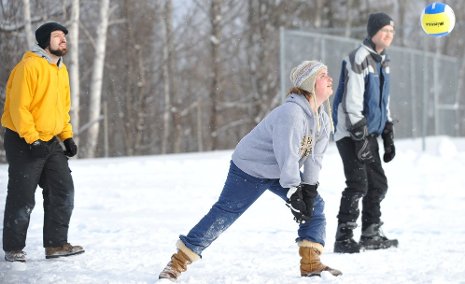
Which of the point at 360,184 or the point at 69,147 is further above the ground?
the point at 69,147

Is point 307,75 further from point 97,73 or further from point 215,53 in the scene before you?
point 215,53

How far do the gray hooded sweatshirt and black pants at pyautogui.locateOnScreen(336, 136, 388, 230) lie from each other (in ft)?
4.11

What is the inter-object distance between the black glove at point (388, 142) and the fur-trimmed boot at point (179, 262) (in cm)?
226

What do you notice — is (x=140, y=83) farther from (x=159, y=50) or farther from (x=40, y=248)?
(x=40, y=248)

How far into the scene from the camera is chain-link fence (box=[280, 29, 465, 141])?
53.1ft

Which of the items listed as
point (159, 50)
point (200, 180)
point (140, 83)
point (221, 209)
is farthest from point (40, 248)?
point (159, 50)

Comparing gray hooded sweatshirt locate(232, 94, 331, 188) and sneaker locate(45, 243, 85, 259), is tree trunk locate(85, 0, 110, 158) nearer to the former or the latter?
sneaker locate(45, 243, 85, 259)

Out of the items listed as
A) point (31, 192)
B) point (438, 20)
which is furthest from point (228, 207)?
point (438, 20)

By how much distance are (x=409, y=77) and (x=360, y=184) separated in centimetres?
1457

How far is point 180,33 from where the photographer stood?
28969 mm

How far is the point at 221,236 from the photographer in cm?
746

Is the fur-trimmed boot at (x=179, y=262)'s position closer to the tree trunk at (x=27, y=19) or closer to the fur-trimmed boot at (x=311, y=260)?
the fur-trimmed boot at (x=311, y=260)

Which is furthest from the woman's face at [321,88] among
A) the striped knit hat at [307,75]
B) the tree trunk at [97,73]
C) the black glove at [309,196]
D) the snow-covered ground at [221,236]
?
the tree trunk at [97,73]

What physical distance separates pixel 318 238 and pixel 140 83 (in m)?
18.3
